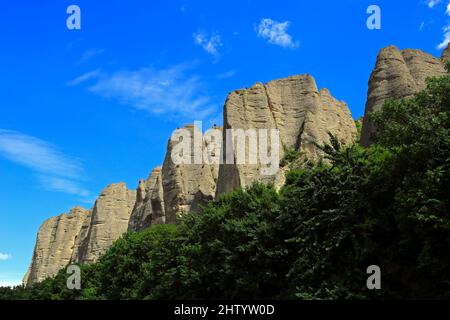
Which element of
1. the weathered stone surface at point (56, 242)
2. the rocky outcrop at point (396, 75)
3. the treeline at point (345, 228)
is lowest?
the treeline at point (345, 228)

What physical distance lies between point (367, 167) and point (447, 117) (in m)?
4.64

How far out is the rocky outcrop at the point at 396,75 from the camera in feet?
128

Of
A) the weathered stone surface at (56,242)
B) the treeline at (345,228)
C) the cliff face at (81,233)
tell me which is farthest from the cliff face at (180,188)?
the weathered stone surface at (56,242)

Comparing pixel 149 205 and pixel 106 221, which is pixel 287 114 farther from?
pixel 106 221

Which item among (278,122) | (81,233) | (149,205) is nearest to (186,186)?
(278,122)

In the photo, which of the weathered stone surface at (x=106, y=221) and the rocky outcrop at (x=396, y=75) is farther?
the weathered stone surface at (x=106, y=221)

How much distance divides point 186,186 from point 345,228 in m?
36.2

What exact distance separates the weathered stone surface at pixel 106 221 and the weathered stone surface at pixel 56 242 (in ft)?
36.7

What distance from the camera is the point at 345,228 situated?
23.1 meters

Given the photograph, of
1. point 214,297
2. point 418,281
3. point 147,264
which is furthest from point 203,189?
point 418,281

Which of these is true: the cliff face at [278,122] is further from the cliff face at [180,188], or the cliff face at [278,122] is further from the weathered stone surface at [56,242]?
the weathered stone surface at [56,242]

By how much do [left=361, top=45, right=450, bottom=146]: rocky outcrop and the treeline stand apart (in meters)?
12.7

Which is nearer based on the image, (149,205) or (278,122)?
(278,122)
